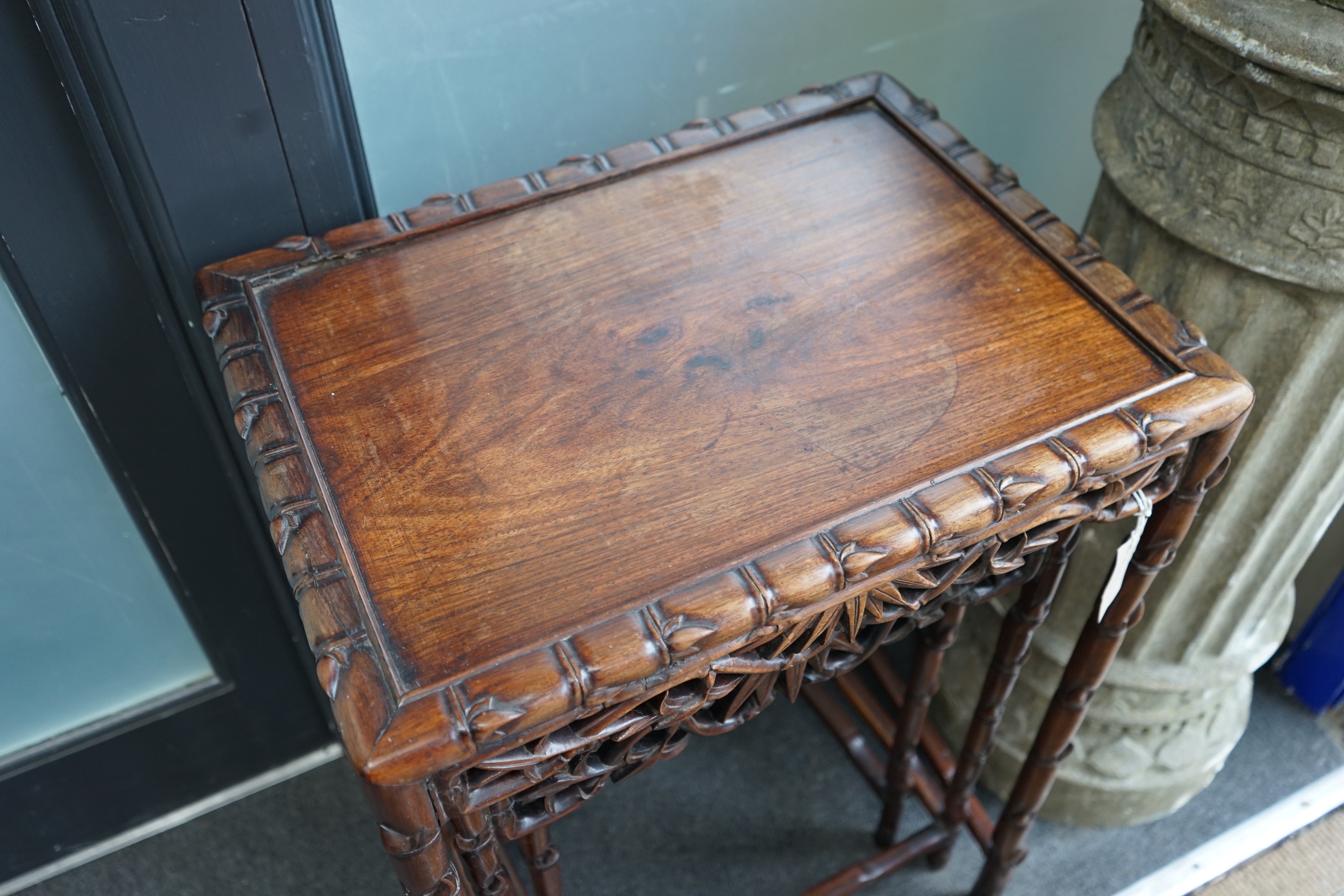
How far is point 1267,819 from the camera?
136 cm

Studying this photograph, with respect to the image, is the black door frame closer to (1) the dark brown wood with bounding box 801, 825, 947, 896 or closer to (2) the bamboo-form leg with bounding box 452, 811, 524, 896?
(2) the bamboo-form leg with bounding box 452, 811, 524, 896

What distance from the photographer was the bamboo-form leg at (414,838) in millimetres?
563

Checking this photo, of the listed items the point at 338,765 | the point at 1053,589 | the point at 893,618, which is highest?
the point at 893,618

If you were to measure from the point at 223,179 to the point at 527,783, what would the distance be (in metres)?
0.55

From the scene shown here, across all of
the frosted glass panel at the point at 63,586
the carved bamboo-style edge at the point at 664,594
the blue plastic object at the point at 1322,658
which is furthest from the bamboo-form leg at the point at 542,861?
the blue plastic object at the point at 1322,658

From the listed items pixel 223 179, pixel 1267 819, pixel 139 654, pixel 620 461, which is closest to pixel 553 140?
pixel 223 179

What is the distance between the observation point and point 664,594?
606 mm

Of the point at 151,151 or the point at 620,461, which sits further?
the point at 151,151

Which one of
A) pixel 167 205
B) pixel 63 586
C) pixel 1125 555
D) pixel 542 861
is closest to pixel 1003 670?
pixel 1125 555

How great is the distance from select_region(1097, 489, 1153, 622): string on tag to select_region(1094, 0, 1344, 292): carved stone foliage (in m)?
0.25

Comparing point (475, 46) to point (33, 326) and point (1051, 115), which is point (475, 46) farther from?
point (1051, 115)

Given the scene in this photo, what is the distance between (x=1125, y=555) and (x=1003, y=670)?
0.77ft

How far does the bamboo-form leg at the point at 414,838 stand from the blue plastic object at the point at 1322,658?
1289 millimetres

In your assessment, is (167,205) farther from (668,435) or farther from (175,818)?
(175,818)
